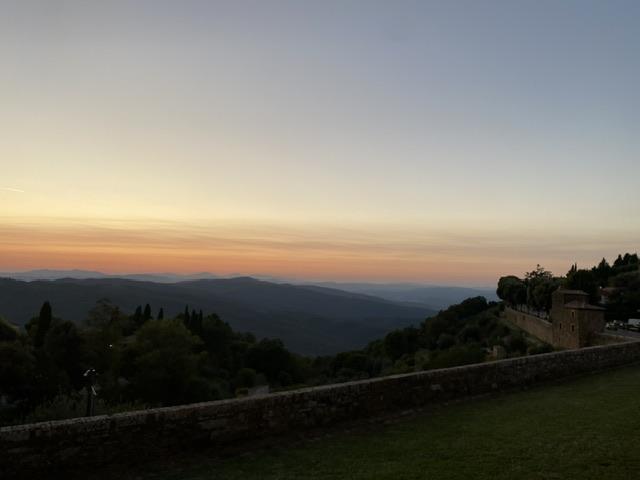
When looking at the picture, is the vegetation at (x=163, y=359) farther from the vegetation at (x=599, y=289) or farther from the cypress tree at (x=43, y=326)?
the vegetation at (x=599, y=289)

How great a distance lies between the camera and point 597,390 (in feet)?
37.4

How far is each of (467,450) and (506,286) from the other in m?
77.2

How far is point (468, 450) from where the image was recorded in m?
6.92

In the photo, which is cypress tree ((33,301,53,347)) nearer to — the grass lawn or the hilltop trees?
the grass lawn

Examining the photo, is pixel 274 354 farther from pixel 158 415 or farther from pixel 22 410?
pixel 158 415

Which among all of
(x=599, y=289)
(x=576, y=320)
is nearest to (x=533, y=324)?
(x=599, y=289)

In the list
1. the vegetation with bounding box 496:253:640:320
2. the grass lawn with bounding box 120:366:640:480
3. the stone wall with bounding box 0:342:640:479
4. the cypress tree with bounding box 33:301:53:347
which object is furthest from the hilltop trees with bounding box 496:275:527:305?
the grass lawn with bounding box 120:366:640:480

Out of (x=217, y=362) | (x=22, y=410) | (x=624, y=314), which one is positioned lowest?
(x=217, y=362)

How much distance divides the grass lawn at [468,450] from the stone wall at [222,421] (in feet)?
1.24

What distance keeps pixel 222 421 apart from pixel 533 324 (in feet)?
156

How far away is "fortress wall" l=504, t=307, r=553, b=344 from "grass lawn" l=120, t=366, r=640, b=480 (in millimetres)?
31028

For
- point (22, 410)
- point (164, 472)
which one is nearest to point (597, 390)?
point (164, 472)

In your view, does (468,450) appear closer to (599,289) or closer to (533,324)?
(533,324)

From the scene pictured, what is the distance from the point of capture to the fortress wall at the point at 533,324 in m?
39.6
